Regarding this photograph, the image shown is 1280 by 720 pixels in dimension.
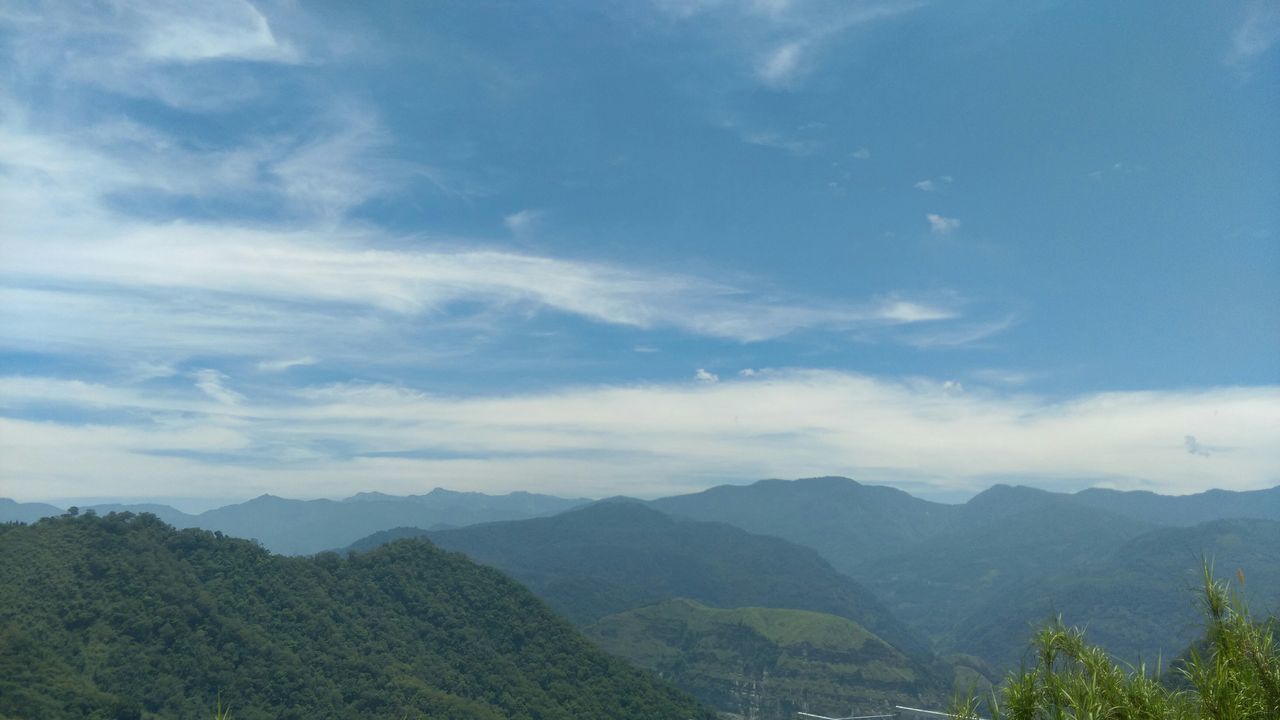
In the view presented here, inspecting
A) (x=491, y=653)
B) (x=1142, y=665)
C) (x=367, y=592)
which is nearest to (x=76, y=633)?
(x=367, y=592)

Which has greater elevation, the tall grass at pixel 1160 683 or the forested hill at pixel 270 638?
the tall grass at pixel 1160 683

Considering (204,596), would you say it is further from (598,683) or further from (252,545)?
(598,683)

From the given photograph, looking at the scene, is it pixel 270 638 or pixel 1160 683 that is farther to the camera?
pixel 270 638

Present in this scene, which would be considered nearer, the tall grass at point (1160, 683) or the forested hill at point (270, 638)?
the tall grass at point (1160, 683)

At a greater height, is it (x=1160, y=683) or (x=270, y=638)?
(x=1160, y=683)

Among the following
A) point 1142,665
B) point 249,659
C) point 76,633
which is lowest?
point 249,659
